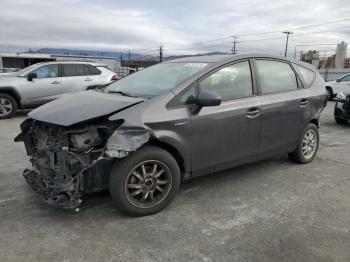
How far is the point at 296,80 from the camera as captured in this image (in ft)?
16.6

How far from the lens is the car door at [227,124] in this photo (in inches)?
150

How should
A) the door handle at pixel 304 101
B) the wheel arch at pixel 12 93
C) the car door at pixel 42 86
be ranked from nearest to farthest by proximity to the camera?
1. the door handle at pixel 304 101
2. the wheel arch at pixel 12 93
3. the car door at pixel 42 86

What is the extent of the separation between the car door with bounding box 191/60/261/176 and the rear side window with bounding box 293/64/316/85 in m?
1.19

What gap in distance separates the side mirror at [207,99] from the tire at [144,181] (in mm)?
643

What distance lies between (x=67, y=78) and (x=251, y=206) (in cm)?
859

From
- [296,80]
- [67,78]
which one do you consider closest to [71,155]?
[296,80]

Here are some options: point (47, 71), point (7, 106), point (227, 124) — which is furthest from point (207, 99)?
point (47, 71)

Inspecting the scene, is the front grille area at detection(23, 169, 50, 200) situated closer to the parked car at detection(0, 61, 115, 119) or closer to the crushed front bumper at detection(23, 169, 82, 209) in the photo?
the crushed front bumper at detection(23, 169, 82, 209)

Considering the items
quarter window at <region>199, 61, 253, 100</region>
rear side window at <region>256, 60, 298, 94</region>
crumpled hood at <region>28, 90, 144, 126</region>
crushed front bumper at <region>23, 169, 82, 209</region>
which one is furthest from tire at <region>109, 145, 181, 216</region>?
rear side window at <region>256, 60, 298, 94</region>

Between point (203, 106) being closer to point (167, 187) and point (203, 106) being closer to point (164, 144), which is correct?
point (164, 144)

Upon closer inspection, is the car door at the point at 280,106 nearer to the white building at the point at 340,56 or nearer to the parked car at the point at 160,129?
the parked car at the point at 160,129

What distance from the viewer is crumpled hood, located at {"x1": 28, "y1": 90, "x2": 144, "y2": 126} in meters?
3.38

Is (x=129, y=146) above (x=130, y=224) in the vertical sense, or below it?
above

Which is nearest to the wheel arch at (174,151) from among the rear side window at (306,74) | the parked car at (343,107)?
the rear side window at (306,74)
